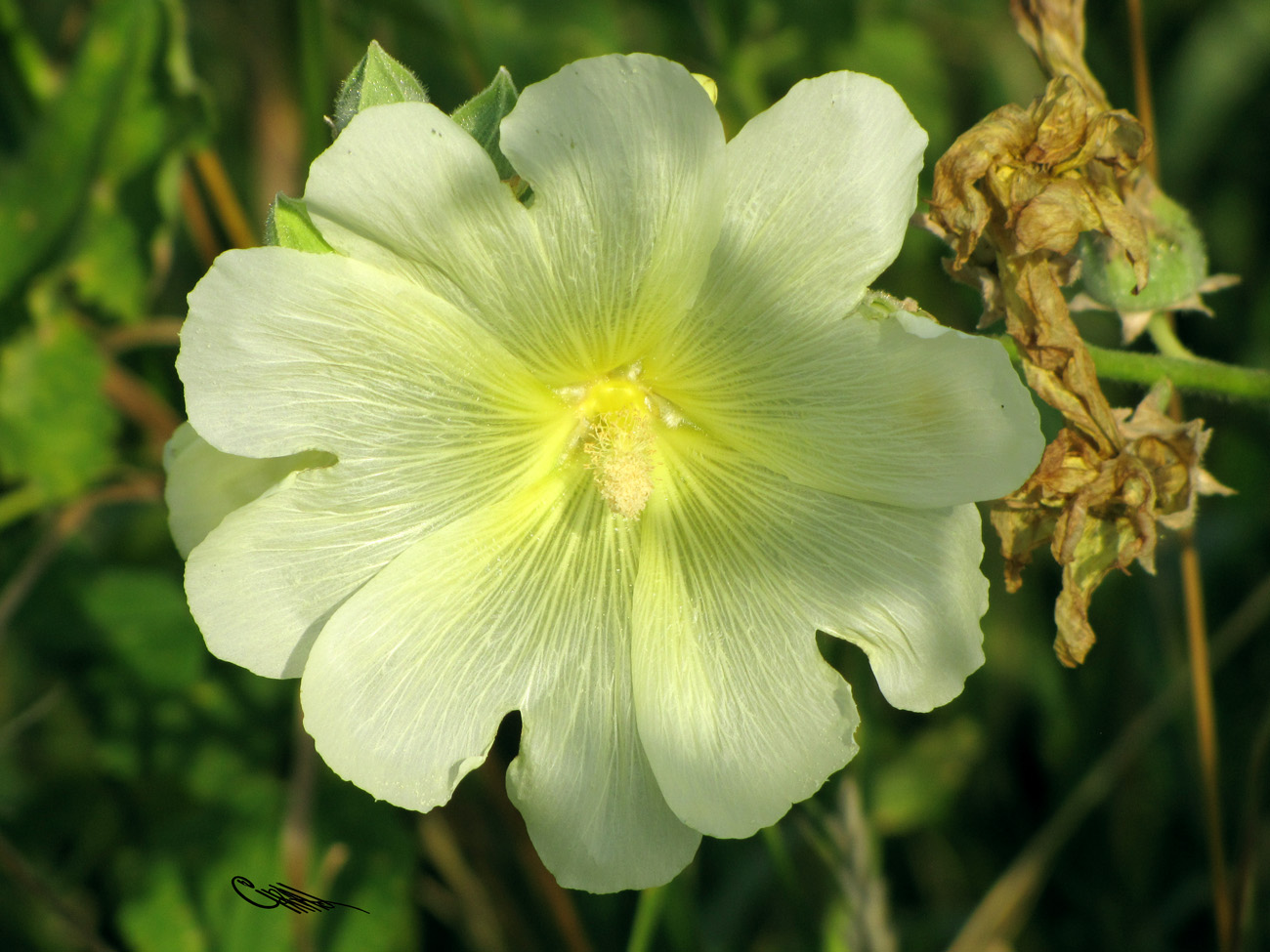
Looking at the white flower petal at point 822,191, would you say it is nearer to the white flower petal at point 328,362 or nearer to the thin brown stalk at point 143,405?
the white flower petal at point 328,362

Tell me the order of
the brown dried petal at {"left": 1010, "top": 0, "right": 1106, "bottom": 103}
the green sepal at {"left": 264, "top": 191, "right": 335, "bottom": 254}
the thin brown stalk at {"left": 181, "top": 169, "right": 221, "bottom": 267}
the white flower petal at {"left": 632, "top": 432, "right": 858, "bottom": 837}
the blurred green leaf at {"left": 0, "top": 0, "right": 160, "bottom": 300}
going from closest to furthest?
the green sepal at {"left": 264, "top": 191, "right": 335, "bottom": 254}
the white flower petal at {"left": 632, "top": 432, "right": 858, "bottom": 837}
the brown dried petal at {"left": 1010, "top": 0, "right": 1106, "bottom": 103}
the blurred green leaf at {"left": 0, "top": 0, "right": 160, "bottom": 300}
the thin brown stalk at {"left": 181, "top": 169, "right": 221, "bottom": 267}

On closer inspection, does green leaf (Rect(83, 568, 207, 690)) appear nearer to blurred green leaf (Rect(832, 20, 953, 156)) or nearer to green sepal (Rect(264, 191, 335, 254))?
green sepal (Rect(264, 191, 335, 254))

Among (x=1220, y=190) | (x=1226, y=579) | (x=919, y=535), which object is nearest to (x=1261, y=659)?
(x=1226, y=579)

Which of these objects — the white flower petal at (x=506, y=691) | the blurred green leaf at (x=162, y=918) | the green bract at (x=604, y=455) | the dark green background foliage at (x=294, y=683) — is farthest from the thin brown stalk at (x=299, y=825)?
the white flower petal at (x=506, y=691)

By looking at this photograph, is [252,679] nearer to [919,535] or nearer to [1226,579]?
[919,535]

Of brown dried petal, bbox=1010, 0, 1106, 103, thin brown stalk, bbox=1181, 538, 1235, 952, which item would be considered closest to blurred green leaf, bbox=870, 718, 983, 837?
thin brown stalk, bbox=1181, 538, 1235, 952

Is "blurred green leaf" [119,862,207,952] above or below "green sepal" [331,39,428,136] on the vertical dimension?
below

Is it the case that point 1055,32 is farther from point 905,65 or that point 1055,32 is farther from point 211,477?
point 211,477
